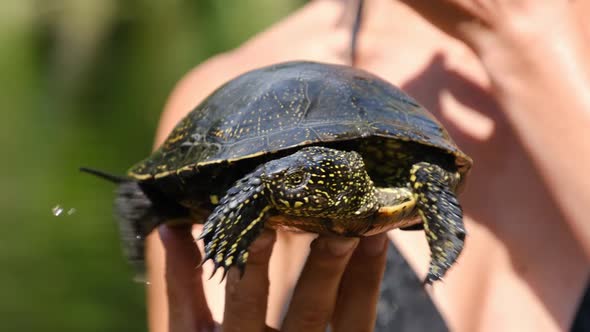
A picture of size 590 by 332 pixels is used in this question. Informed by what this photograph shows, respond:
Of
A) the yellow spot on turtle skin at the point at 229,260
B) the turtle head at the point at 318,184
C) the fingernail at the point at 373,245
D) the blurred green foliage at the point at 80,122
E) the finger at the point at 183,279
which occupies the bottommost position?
the blurred green foliage at the point at 80,122

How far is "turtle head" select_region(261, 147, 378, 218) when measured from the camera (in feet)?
2.23

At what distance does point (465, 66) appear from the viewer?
3.77 feet

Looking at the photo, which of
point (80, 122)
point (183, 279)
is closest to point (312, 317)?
point (183, 279)

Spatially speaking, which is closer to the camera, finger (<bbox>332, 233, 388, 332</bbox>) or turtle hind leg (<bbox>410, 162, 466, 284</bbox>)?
turtle hind leg (<bbox>410, 162, 466, 284</bbox>)

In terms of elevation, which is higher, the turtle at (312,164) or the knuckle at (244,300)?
the turtle at (312,164)

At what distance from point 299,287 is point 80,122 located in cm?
354

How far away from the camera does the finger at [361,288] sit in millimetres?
881

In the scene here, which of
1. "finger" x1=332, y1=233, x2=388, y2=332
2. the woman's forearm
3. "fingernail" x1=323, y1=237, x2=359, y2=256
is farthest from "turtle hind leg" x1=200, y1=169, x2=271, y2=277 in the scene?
the woman's forearm

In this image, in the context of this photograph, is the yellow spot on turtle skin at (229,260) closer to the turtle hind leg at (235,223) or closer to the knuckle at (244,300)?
the turtle hind leg at (235,223)

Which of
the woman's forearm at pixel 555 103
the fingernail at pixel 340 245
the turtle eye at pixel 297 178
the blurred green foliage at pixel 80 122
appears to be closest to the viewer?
the turtle eye at pixel 297 178

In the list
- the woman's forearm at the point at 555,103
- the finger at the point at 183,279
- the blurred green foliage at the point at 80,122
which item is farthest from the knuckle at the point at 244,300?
the blurred green foliage at the point at 80,122

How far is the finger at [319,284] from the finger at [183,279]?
0.13 metres

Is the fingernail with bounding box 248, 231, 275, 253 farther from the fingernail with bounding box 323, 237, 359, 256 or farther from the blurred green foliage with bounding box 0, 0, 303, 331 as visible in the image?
the blurred green foliage with bounding box 0, 0, 303, 331

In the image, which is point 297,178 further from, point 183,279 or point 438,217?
point 183,279
